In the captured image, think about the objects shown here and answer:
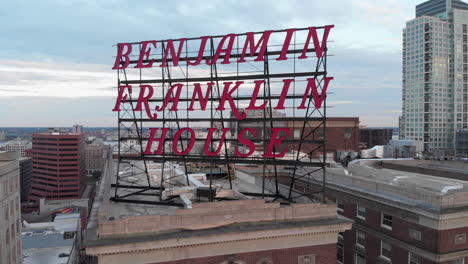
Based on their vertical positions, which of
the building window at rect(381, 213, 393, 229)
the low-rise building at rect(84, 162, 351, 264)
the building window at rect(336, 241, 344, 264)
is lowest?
the building window at rect(336, 241, 344, 264)

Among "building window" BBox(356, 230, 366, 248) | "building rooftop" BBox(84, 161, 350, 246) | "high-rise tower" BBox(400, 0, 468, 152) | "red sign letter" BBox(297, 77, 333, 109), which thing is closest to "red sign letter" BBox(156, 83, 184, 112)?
"building rooftop" BBox(84, 161, 350, 246)

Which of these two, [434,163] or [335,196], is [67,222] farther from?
[434,163]

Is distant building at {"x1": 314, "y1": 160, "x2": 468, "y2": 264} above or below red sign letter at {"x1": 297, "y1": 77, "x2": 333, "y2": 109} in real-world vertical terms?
below

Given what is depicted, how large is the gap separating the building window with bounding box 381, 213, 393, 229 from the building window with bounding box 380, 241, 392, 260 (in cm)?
170

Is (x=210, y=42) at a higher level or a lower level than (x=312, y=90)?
higher

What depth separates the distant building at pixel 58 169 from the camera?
174 meters

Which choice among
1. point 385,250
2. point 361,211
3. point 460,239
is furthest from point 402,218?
point 361,211

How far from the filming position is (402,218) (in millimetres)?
28859

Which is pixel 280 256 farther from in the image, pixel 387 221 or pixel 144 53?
pixel 144 53

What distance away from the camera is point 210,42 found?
27797 millimetres

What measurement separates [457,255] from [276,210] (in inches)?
663

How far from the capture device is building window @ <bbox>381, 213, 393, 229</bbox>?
30306mm

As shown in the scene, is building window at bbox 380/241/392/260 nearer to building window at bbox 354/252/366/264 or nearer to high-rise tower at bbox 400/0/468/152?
building window at bbox 354/252/366/264

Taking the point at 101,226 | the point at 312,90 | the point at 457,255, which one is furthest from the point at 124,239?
the point at 457,255
